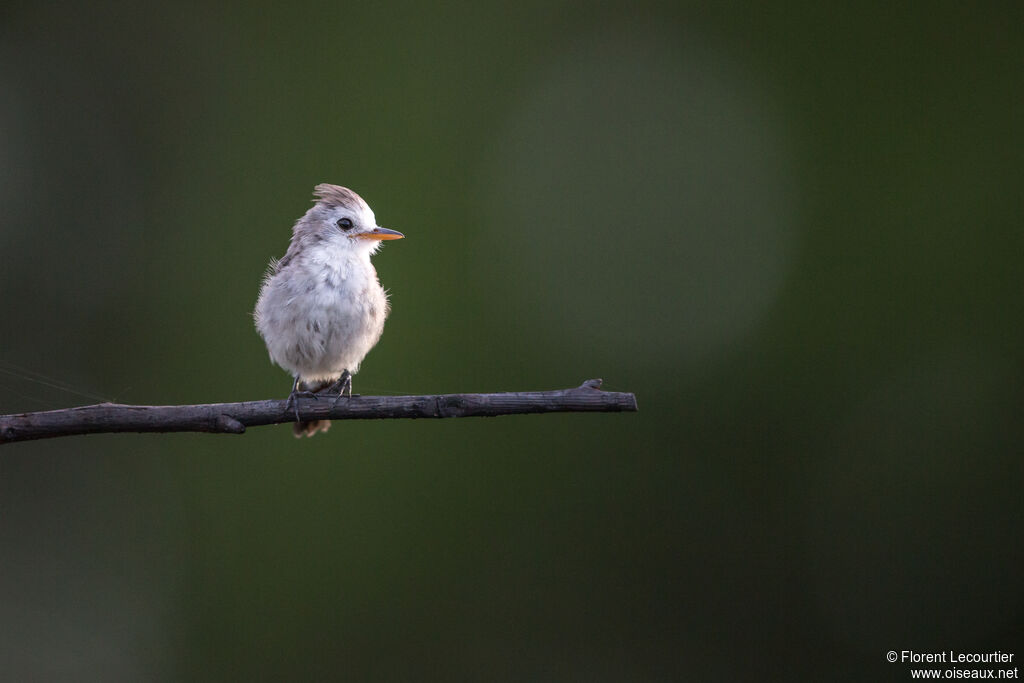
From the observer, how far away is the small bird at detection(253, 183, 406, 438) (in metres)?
4.66

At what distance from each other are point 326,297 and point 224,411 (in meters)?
1.65

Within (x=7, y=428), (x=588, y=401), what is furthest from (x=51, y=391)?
(x=588, y=401)

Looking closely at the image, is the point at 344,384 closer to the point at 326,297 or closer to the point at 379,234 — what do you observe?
the point at 326,297

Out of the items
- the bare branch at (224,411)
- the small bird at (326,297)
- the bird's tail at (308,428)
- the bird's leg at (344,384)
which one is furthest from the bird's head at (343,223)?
the bare branch at (224,411)

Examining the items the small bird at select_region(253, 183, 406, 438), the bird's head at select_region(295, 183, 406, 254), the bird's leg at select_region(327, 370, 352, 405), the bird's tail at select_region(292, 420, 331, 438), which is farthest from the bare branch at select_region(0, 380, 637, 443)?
the bird's head at select_region(295, 183, 406, 254)

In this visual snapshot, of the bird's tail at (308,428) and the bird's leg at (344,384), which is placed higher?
the bird's leg at (344,384)

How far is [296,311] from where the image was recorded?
4660 mm

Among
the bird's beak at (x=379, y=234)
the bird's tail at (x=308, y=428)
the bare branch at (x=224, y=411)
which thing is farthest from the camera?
the bird's beak at (x=379, y=234)

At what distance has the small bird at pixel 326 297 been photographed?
15.3ft

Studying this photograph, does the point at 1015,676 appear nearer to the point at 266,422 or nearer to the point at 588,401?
the point at 588,401

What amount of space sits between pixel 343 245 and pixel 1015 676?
4.66 meters

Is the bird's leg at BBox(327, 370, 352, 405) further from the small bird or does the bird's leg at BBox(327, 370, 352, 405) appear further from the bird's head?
the bird's head

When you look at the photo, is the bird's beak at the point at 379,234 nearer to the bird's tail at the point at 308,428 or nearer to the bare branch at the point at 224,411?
the bird's tail at the point at 308,428

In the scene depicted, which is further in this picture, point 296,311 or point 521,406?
point 296,311
